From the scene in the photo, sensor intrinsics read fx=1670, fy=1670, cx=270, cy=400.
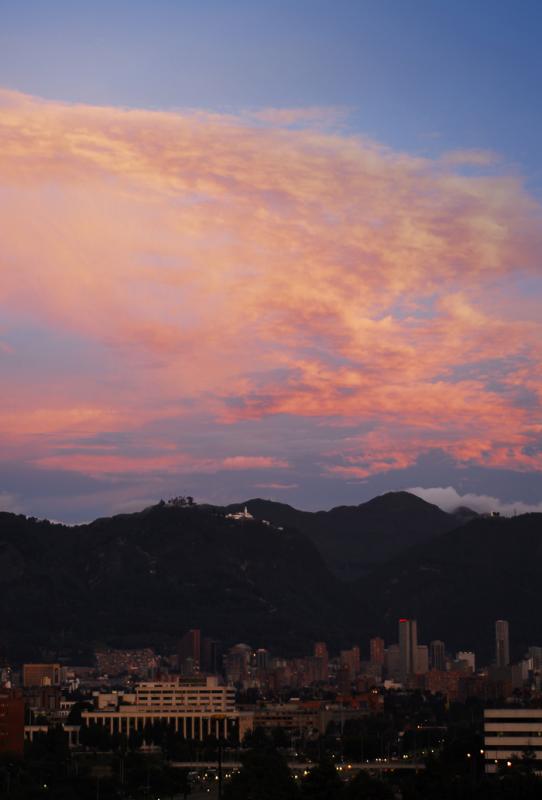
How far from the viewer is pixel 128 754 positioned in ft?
565

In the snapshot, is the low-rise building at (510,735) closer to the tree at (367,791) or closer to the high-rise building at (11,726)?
the tree at (367,791)

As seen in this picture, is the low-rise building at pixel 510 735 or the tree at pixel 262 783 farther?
the low-rise building at pixel 510 735

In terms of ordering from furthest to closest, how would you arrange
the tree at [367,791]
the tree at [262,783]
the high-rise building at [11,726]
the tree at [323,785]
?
the high-rise building at [11,726], the tree at [262,783], the tree at [323,785], the tree at [367,791]

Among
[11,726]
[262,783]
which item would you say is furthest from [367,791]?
[11,726]

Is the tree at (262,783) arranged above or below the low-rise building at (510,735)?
below

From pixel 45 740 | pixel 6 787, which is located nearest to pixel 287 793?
pixel 6 787

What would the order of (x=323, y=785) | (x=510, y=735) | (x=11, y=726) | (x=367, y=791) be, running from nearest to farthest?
(x=367, y=791) < (x=323, y=785) < (x=510, y=735) < (x=11, y=726)

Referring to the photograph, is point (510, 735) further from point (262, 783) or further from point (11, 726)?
point (11, 726)

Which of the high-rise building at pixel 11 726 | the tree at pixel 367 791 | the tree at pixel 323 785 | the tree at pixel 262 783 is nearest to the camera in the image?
the tree at pixel 367 791

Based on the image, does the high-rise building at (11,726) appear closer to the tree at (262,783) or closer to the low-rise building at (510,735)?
the tree at (262,783)

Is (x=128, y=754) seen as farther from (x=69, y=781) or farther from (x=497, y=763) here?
(x=497, y=763)

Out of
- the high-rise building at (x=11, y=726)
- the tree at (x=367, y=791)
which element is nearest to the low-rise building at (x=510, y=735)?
the tree at (x=367, y=791)

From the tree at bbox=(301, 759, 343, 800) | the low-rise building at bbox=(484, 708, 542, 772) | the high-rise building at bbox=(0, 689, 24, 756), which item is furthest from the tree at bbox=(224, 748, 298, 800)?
the high-rise building at bbox=(0, 689, 24, 756)

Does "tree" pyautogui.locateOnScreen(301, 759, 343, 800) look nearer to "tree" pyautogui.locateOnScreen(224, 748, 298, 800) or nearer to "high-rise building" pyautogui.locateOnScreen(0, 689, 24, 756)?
"tree" pyautogui.locateOnScreen(224, 748, 298, 800)
